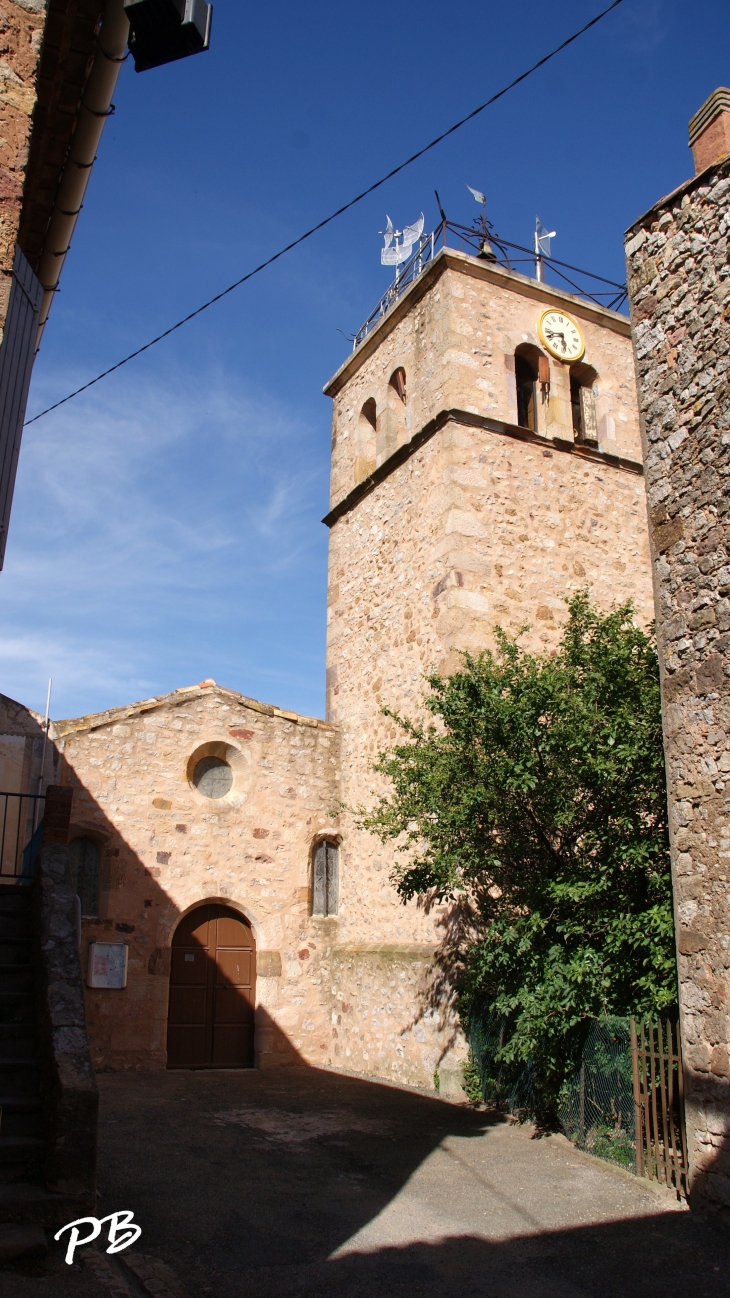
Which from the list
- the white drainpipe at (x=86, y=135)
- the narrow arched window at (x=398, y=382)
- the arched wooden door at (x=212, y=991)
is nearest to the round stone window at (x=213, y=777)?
the arched wooden door at (x=212, y=991)

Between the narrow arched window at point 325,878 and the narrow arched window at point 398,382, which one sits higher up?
the narrow arched window at point 398,382

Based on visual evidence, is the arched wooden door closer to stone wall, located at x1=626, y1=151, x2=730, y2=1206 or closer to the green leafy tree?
the green leafy tree

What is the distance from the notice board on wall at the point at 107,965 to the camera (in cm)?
1124

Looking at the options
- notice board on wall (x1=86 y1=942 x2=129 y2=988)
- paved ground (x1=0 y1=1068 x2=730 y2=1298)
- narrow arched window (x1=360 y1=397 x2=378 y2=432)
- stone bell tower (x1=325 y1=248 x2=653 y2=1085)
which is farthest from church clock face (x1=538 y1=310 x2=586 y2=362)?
paved ground (x1=0 y1=1068 x2=730 y2=1298)

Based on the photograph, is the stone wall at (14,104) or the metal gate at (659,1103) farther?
the metal gate at (659,1103)

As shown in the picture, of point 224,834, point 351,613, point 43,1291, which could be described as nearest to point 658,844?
point 43,1291

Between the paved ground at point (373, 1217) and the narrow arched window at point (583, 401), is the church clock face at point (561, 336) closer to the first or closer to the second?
the narrow arched window at point (583, 401)

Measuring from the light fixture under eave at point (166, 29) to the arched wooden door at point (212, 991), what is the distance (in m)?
9.83

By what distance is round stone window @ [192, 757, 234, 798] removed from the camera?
12.7 meters

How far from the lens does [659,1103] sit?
6.59m

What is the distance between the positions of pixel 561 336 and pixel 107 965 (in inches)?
421

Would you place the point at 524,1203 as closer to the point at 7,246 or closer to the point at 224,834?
the point at 7,246

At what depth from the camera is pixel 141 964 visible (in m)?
11.5

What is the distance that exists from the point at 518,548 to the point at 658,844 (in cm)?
606
